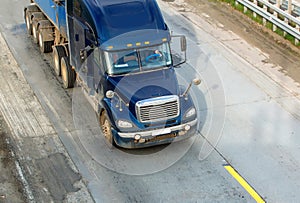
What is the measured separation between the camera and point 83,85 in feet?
50.3

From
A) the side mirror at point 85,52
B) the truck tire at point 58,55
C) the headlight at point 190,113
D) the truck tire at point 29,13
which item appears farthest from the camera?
the truck tire at point 29,13

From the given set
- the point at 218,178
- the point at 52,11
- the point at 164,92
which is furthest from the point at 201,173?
the point at 52,11

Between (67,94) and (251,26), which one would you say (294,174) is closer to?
(67,94)

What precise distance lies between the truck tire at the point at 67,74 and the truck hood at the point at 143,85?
287cm

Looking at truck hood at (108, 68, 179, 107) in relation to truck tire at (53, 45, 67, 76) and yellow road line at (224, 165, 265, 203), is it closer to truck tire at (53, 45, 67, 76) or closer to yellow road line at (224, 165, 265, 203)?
yellow road line at (224, 165, 265, 203)

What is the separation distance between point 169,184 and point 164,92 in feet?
7.19

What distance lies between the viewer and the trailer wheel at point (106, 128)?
13.6 metres

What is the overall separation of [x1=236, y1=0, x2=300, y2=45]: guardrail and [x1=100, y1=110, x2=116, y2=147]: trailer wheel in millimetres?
8322

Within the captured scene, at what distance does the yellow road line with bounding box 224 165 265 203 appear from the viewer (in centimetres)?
1224

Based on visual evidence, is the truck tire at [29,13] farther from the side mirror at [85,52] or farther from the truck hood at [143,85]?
the truck hood at [143,85]

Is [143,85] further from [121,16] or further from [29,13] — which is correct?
[29,13]

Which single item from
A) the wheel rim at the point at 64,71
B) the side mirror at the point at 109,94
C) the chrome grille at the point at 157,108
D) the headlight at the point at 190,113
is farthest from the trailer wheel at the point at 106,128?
the wheel rim at the point at 64,71

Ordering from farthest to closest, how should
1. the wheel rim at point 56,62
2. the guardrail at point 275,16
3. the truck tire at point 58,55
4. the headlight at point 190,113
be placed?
the guardrail at point 275,16 < the wheel rim at point 56,62 < the truck tire at point 58,55 < the headlight at point 190,113

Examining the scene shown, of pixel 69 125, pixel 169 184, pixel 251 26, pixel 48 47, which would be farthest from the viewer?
pixel 251 26
